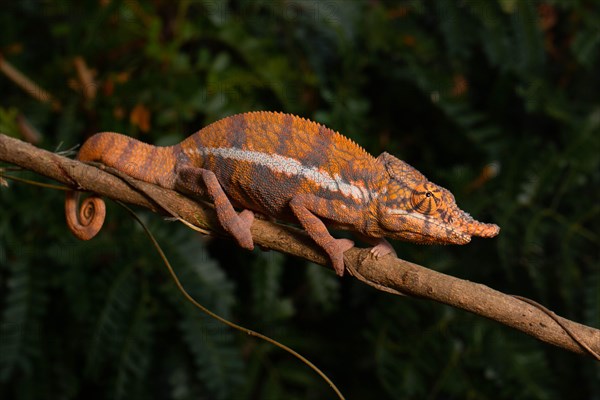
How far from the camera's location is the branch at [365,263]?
1.31m

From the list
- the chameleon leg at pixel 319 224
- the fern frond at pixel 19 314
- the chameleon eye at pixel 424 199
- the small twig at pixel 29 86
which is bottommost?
the fern frond at pixel 19 314

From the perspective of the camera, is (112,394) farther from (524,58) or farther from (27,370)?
(524,58)

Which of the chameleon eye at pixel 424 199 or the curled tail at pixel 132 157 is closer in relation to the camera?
the chameleon eye at pixel 424 199

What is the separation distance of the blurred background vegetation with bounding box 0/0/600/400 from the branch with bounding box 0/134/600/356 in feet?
2.36

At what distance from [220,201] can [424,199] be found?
484 mm

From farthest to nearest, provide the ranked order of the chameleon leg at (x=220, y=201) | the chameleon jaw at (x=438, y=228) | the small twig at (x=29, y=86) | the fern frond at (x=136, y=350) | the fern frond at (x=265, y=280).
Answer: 1. the small twig at (x=29, y=86)
2. the fern frond at (x=265, y=280)
3. the fern frond at (x=136, y=350)
4. the chameleon leg at (x=220, y=201)
5. the chameleon jaw at (x=438, y=228)

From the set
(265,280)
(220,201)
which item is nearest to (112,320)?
(265,280)

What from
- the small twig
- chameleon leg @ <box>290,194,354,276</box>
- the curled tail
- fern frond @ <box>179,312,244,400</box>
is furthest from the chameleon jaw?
the small twig

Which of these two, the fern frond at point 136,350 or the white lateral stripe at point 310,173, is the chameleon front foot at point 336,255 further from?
the fern frond at point 136,350

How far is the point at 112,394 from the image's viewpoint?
2.58 m

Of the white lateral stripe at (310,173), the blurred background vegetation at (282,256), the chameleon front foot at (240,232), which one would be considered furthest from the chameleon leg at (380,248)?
the blurred background vegetation at (282,256)

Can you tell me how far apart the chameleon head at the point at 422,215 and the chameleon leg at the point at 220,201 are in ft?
1.05

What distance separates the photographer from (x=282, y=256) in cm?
270

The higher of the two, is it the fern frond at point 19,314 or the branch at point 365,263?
the branch at point 365,263
